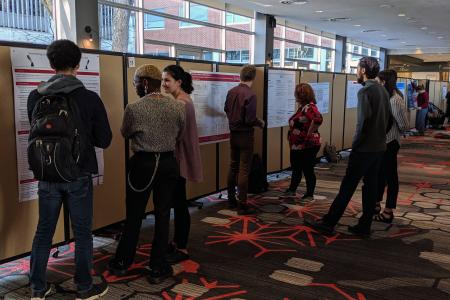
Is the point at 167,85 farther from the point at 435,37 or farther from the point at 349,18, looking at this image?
the point at 435,37

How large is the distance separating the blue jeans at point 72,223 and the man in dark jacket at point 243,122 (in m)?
2.13

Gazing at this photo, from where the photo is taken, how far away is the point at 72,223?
7.91 ft

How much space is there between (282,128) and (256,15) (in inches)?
302

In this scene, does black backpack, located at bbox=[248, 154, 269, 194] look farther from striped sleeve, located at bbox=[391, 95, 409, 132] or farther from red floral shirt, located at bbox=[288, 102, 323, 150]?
striped sleeve, located at bbox=[391, 95, 409, 132]

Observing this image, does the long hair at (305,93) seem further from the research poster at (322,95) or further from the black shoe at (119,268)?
the black shoe at (119,268)

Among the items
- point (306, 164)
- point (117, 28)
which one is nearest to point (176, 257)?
point (306, 164)

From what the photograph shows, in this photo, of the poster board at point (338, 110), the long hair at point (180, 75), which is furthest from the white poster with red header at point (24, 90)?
the poster board at point (338, 110)

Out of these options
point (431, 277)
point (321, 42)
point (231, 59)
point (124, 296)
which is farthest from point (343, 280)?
point (321, 42)

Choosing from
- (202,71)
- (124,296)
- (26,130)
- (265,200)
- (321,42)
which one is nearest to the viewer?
(124,296)

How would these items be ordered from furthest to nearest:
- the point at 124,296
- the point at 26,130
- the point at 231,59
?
the point at 231,59, the point at 26,130, the point at 124,296

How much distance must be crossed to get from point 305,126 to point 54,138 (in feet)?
10.4

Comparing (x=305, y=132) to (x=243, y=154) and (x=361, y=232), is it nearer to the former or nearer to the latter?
(x=243, y=154)

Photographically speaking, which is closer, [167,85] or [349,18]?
[167,85]

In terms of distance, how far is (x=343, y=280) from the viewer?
2.90 m
